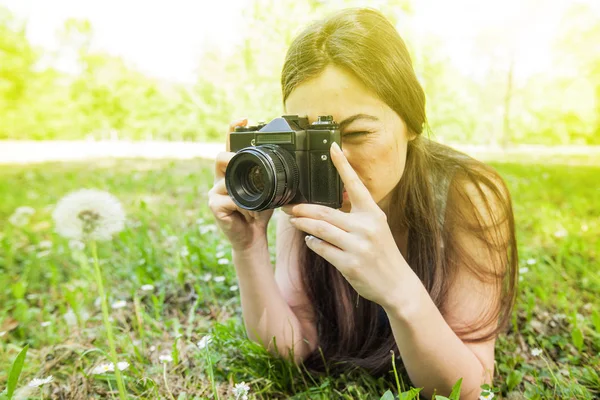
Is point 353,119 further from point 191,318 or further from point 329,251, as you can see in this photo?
point 191,318

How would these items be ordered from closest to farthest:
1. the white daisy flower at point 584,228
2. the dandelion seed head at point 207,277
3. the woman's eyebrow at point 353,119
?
the woman's eyebrow at point 353,119 → the dandelion seed head at point 207,277 → the white daisy flower at point 584,228

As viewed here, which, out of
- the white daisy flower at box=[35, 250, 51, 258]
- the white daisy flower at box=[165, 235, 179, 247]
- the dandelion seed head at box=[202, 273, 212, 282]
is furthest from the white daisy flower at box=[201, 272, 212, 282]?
the white daisy flower at box=[35, 250, 51, 258]

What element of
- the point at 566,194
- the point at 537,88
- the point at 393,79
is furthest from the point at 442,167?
the point at 537,88

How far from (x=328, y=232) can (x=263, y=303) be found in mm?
505

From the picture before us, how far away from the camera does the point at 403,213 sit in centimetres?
153

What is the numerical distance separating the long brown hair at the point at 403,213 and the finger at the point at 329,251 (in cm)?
38

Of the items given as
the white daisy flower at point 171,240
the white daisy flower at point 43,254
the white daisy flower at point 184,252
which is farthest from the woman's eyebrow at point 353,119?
the white daisy flower at point 43,254

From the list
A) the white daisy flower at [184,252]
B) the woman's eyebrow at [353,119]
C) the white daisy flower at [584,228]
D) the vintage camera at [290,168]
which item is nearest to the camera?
the vintage camera at [290,168]

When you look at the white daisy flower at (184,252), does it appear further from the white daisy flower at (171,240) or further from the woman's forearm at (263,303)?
the woman's forearm at (263,303)

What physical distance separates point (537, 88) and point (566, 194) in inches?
606

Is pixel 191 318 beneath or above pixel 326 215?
beneath

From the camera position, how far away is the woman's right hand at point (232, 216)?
1.39 metres

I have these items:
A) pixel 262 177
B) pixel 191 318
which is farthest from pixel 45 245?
pixel 262 177

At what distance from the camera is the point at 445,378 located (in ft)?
3.89
